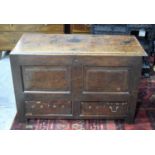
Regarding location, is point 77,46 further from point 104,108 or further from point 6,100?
point 6,100

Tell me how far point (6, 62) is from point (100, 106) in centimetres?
181

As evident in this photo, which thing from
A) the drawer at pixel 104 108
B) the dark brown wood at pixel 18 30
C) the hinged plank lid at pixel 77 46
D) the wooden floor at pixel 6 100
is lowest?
the wooden floor at pixel 6 100

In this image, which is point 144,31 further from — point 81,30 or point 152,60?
point 81,30

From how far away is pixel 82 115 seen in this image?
1923 mm

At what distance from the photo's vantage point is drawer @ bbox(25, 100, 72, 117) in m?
1.86

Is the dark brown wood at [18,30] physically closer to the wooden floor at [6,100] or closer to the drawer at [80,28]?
the drawer at [80,28]

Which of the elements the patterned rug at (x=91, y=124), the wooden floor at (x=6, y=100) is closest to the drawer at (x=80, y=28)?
the wooden floor at (x=6, y=100)

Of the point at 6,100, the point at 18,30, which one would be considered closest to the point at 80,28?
the point at 18,30

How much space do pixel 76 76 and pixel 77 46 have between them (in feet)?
0.78

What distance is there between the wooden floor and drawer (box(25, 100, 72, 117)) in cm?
21

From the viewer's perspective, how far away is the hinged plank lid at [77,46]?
65.6 inches

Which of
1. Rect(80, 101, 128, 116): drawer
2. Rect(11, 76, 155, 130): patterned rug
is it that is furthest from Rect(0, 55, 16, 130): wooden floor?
Rect(80, 101, 128, 116): drawer

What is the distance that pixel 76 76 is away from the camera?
1732 mm

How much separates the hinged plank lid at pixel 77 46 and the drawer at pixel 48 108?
43 centimetres
